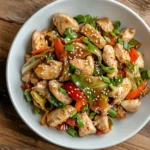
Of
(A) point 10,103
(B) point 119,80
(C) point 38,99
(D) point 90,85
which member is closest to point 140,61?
(B) point 119,80

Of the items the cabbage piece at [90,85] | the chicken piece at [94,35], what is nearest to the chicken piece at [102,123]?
the cabbage piece at [90,85]

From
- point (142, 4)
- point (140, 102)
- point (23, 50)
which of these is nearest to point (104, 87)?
point (140, 102)

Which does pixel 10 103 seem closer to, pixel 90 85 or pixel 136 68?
pixel 90 85

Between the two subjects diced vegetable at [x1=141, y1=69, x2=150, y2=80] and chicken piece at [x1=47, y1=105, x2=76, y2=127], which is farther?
diced vegetable at [x1=141, y1=69, x2=150, y2=80]

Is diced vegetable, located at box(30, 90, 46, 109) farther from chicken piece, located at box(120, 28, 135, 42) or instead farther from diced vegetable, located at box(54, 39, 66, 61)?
chicken piece, located at box(120, 28, 135, 42)

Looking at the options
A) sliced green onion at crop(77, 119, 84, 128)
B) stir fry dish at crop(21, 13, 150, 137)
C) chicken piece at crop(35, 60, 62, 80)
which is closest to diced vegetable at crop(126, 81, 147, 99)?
stir fry dish at crop(21, 13, 150, 137)

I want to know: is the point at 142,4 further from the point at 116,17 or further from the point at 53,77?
the point at 53,77

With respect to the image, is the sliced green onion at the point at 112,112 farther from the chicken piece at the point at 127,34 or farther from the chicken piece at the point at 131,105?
the chicken piece at the point at 127,34
